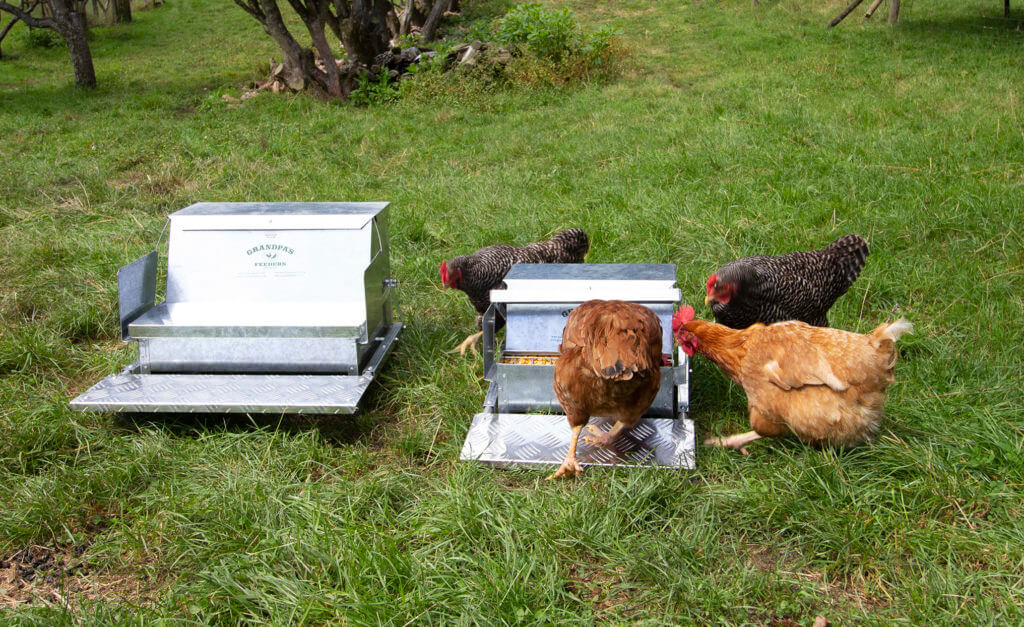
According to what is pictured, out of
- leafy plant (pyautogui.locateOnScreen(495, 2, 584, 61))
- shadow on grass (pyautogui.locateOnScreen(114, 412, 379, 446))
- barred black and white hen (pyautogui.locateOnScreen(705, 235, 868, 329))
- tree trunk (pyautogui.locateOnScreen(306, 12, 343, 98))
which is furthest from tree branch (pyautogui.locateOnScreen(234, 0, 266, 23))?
barred black and white hen (pyautogui.locateOnScreen(705, 235, 868, 329))

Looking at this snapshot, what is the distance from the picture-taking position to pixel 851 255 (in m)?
4.01

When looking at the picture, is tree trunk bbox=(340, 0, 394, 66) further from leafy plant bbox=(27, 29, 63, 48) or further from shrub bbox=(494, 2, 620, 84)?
leafy plant bbox=(27, 29, 63, 48)

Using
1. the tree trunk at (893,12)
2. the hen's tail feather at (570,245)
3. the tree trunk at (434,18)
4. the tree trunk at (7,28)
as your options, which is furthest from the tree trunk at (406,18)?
the hen's tail feather at (570,245)

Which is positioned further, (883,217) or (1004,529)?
(883,217)

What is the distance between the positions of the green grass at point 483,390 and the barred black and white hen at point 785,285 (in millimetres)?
408

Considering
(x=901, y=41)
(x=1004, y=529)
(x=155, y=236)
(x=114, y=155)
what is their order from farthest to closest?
(x=901, y=41), (x=114, y=155), (x=155, y=236), (x=1004, y=529)

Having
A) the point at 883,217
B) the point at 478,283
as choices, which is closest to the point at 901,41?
the point at 883,217

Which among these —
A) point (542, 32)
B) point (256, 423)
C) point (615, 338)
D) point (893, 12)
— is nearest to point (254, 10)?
point (542, 32)

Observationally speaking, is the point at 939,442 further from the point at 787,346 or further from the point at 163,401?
the point at 163,401

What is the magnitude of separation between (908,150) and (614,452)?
5.14 metres

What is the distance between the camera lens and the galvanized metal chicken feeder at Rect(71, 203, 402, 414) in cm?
377

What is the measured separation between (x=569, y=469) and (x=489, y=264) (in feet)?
5.64

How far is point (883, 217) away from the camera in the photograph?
5.36m

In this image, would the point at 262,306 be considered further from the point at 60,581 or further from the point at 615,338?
the point at 615,338
